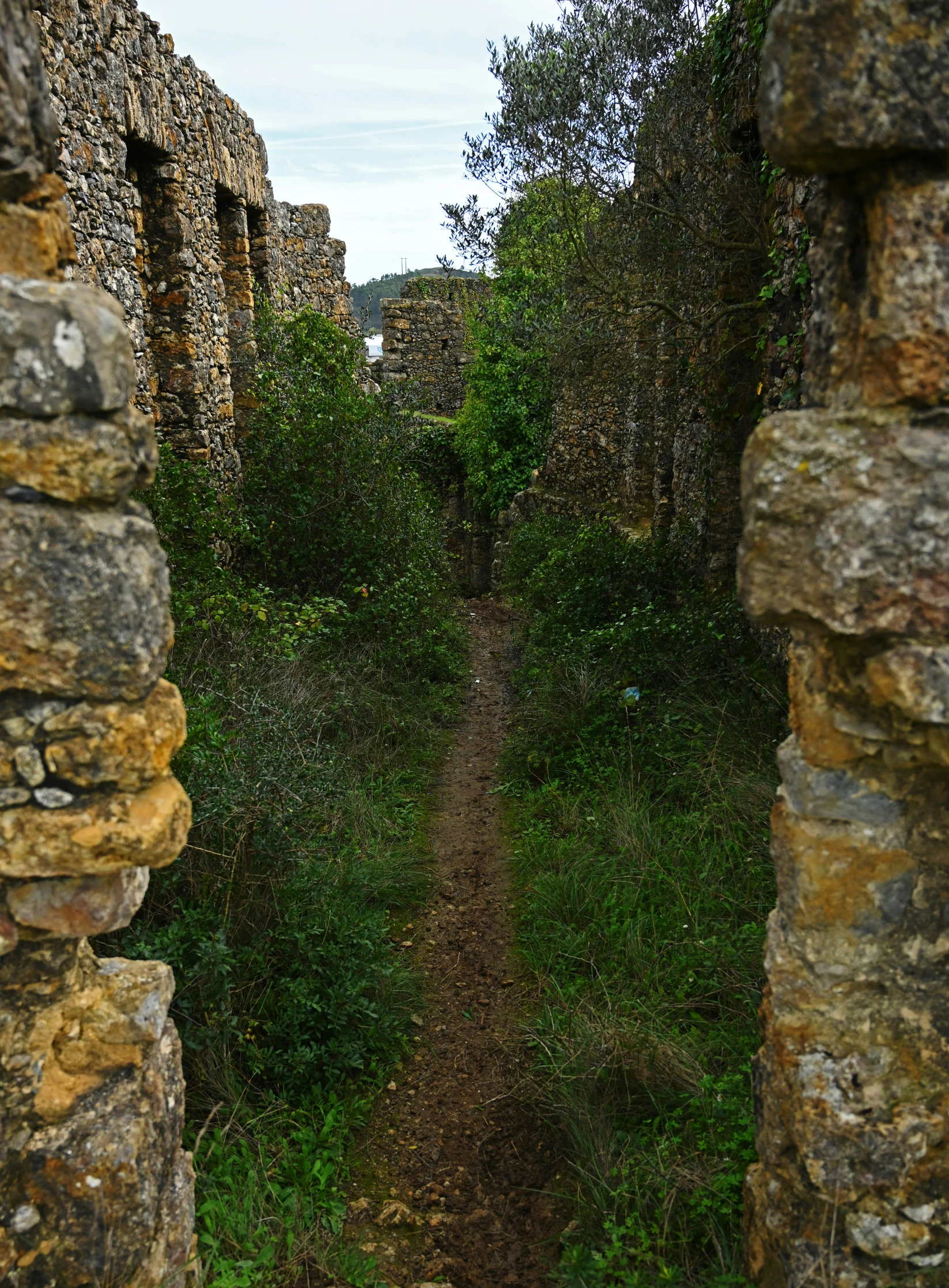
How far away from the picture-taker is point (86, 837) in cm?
192

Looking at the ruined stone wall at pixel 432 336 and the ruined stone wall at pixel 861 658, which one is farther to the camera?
the ruined stone wall at pixel 432 336

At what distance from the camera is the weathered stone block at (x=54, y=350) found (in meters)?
1.73

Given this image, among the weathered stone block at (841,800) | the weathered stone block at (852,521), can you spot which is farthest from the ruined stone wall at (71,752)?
the weathered stone block at (841,800)

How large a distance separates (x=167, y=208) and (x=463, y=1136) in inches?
253

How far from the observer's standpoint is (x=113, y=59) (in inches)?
224

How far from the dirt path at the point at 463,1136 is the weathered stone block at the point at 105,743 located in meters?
1.74

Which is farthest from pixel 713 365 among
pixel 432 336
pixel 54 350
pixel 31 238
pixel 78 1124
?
pixel 432 336

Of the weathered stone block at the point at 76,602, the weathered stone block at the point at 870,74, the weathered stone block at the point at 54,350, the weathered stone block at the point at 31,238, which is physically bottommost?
the weathered stone block at the point at 76,602

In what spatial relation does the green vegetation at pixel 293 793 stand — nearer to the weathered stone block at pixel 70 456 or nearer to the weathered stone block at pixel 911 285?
the weathered stone block at pixel 70 456

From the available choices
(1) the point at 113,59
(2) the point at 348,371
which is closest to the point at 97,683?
(1) the point at 113,59

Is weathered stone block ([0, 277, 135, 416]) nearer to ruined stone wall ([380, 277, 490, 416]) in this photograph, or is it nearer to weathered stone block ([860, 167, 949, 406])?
weathered stone block ([860, 167, 949, 406])

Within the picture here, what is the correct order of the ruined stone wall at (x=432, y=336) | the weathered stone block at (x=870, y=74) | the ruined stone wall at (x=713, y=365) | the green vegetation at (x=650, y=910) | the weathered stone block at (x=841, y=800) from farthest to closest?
the ruined stone wall at (x=432, y=336) < the ruined stone wall at (x=713, y=365) < the green vegetation at (x=650, y=910) < the weathered stone block at (x=841, y=800) < the weathered stone block at (x=870, y=74)

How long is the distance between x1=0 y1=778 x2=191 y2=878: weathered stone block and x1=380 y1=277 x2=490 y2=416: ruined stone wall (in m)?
16.3

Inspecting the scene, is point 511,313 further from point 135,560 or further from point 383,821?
point 135,560
